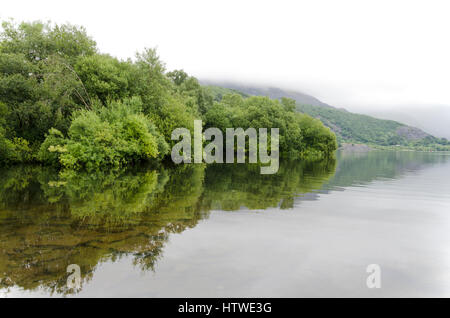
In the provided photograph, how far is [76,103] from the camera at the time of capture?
3431 cm

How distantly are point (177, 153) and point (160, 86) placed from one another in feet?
30.5

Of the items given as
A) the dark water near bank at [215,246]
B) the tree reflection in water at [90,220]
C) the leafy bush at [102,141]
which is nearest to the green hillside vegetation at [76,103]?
the leafy bush at [102,141]

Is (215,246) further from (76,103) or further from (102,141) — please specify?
(76,103)

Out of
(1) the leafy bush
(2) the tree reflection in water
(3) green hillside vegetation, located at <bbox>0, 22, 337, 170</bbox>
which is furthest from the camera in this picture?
(3) green hillside vegetation, located at <bbox>0, 22, 337, 170</bbox>

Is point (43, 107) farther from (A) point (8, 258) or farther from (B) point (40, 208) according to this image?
(A) point (8, 258)

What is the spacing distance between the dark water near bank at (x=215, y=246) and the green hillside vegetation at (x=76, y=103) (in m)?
14.4

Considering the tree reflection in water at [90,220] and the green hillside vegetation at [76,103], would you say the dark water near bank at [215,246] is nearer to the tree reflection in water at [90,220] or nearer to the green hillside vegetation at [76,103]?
the tree reflection in water at [90,220]

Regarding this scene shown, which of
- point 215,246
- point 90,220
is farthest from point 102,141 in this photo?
point 215,246

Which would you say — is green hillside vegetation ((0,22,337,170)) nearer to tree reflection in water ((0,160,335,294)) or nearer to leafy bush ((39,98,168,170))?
leafy bush ((39,98,168,170))

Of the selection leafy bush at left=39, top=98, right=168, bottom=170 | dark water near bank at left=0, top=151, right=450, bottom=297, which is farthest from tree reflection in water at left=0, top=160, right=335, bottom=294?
leafy bush at left=39, top=98, right=168, bottom=170

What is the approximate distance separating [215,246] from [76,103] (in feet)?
106

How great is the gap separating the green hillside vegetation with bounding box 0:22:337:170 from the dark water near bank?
14425 mm

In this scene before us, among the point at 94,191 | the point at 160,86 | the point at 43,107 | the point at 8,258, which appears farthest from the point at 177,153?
the point at 8,258

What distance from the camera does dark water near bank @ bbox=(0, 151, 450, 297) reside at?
5.42 meters
